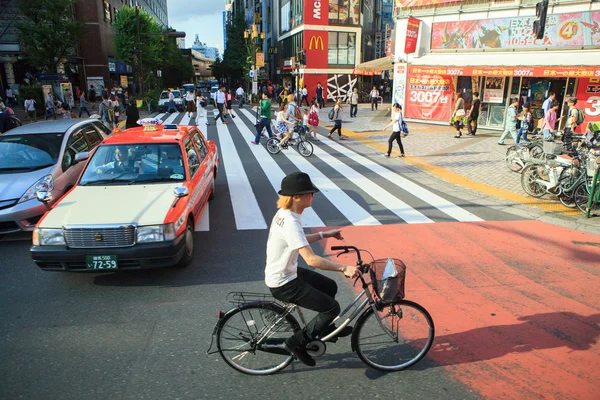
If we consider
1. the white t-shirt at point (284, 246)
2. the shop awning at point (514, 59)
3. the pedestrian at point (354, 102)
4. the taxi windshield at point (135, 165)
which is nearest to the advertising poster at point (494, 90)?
the shop awning at point (514, 59)

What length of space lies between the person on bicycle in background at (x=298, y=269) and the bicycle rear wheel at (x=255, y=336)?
12 cm

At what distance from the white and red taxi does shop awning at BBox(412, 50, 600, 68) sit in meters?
15.3

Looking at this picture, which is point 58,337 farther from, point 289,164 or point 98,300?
point 289,164

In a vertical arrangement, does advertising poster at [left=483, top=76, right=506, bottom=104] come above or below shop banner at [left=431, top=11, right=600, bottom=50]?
below

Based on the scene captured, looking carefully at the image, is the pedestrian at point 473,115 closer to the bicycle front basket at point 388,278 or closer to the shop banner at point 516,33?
the shop banner at point 516,33

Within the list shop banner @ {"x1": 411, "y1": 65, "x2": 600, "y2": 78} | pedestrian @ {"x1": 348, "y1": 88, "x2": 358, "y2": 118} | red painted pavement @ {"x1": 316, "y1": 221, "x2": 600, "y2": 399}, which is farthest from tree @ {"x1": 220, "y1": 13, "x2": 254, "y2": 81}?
red painted pavement @ {"x1": 316, "y1": 221, "x2": 600, "y2": 399}

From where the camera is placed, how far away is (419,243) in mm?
6746

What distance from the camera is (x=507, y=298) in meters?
5.02

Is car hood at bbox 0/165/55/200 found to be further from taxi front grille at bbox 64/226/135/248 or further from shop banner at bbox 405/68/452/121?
shop banner at bbox 405/68/452/121

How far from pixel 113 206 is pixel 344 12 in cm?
4014

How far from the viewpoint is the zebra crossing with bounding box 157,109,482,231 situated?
792cm

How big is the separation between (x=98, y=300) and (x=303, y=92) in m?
30.9

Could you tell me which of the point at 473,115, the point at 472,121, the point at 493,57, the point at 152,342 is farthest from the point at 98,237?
the point at 493,57

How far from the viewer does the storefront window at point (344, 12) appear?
3994 centimetres
